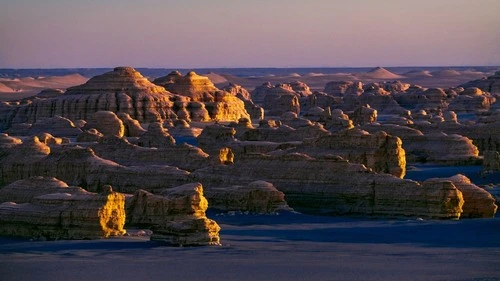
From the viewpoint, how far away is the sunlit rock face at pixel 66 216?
107 feet

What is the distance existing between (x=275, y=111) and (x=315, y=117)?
99.1 feet

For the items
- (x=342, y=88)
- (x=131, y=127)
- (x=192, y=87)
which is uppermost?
(x=192, y=87)

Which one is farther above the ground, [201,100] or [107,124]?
[107,124]

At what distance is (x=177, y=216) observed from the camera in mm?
34031

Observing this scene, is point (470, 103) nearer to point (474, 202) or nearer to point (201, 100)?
point (201, 100)

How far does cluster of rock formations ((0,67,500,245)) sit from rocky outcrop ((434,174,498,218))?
42mm

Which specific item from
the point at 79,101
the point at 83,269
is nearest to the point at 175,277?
the point at 83,269

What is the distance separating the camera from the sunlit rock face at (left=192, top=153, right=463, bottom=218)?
38.9m

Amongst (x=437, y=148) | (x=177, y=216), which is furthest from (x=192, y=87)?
(x=177, y=216)

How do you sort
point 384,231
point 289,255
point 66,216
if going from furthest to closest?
point 384,231, point 66,216, point 289,255

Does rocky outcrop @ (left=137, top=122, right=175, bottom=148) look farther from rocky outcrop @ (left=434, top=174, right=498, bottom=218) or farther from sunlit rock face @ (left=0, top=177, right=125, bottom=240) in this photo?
sunlit rock face @ (left=0, top=177, right=125, bottom=240)

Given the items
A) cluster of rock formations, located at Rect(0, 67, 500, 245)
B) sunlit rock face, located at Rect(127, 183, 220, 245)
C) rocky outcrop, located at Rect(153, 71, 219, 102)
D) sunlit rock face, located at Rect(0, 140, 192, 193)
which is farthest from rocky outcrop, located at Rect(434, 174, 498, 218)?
rocky outcrop, located at Rect(153, 71, 219, 102)

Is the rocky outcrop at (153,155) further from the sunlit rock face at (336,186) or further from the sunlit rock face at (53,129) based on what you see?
the sunlit rock face at (53,129)

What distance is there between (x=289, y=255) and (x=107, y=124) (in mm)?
42772
